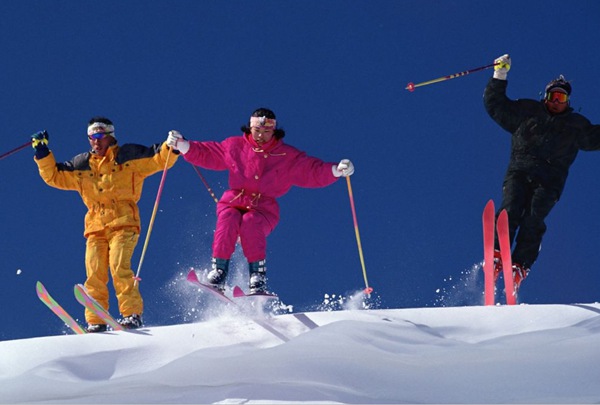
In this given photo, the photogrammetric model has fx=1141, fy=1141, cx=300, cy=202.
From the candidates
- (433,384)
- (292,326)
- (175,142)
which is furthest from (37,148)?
(433,384)

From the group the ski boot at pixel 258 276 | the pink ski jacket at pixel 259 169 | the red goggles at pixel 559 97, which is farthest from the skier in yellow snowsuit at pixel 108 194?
the red goggles at pixel 559 97

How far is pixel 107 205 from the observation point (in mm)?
9023

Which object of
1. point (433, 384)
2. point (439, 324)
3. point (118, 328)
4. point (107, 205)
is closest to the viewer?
point (433, 384)

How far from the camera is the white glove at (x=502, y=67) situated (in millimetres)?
9164

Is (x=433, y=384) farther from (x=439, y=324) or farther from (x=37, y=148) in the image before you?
(x=37, y=148)

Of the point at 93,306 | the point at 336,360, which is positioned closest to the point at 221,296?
the point at 93,306

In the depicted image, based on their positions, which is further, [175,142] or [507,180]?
[507,180]

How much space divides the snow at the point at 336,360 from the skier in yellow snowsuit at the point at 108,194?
42.6 inches

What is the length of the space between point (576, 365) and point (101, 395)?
111 inches

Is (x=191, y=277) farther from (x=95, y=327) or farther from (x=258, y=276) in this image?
(x=95, y=327)

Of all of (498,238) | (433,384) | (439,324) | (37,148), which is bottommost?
(433,384)

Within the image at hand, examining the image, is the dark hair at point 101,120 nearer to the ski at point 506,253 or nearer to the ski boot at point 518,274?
the ski at point 506,253

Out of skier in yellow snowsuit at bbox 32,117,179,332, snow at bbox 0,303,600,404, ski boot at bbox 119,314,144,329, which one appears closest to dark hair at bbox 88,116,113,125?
skier in yellow snowsuit at bbox 32,117,179,332

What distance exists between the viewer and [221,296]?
8.02 metres
